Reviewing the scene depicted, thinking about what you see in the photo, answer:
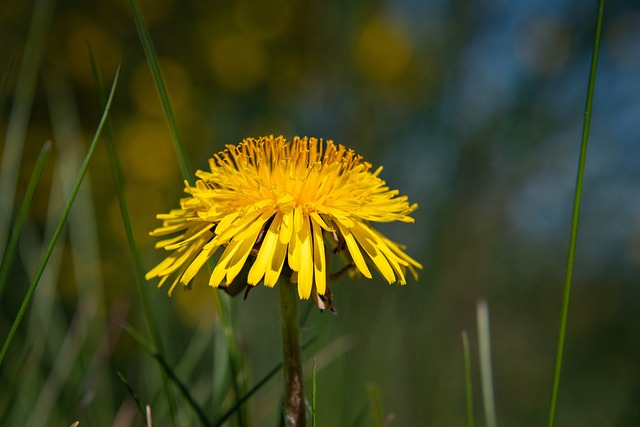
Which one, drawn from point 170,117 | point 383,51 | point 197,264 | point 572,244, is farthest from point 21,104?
point 383,51

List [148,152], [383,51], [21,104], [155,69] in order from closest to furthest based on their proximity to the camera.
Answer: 1. [155,69]
2. [21,104]
3. [148,152]
4. [383,51]

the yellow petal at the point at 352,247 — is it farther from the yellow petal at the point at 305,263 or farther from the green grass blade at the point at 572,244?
the green grass blade at the point at 572,244

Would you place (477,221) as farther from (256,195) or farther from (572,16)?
(256,195)

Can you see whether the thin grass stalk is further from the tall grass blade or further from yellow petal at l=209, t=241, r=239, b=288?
the tall grass blade

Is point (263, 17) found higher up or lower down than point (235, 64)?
higher up

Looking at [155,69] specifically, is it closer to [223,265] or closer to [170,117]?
[170,117]

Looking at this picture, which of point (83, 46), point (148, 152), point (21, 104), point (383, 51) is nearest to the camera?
point (21, 104)

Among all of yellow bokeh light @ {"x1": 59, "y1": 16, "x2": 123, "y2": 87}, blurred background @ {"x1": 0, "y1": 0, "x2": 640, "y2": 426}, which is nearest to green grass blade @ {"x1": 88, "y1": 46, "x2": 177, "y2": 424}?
blurred background @ {"x1": 0, "y1": 0, "x2": 640, "y2": 426}
